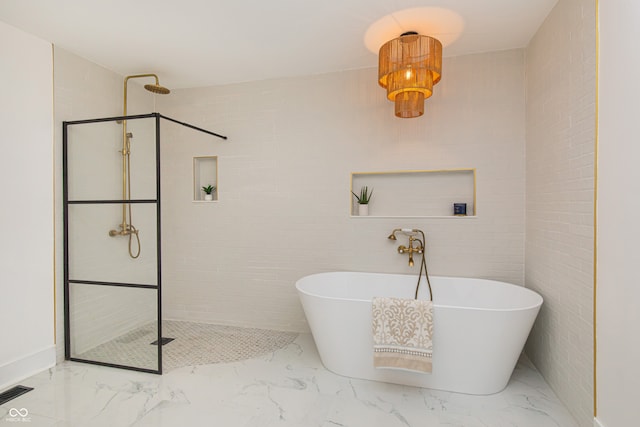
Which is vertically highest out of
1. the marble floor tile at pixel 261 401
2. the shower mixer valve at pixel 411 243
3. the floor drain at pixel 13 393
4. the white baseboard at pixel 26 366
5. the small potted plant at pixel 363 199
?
the small potted plant at pixel 363 199

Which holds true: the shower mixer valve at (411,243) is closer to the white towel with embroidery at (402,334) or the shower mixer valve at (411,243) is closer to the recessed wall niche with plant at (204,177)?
the white towel with embroidery at (402,334)

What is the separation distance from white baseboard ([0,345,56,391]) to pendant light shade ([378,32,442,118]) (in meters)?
3.26

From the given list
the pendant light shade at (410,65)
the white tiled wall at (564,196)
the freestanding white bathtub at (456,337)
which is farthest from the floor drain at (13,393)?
the white tiled wall at (564,196)

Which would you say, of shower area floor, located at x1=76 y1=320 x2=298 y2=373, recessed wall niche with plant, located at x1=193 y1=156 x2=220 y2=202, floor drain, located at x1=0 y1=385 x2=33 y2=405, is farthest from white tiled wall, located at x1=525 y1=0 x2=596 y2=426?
floor drain, located at x1=0 y1=385 x2=33 y2=405

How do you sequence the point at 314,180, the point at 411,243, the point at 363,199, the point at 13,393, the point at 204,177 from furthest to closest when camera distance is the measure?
the point at 204,177
the point at 314,180
the point at 363,199
the point at 411,243
the point at 13,393

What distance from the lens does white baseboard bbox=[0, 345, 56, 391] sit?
2500 mm

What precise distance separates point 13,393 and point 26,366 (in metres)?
0.27

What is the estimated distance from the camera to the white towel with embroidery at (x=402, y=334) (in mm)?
2289

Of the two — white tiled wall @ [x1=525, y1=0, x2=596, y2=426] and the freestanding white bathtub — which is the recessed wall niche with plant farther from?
white tiled wall @ [x1=525, y1=0, x2=596, y2=426]

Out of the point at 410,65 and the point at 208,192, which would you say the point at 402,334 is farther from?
the point at 208,192

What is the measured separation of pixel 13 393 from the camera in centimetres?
240

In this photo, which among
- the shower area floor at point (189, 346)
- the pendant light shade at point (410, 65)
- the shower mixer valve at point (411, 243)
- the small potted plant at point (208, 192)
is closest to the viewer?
the pendant light shade at point (410, 65)

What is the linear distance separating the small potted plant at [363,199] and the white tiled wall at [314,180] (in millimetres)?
91

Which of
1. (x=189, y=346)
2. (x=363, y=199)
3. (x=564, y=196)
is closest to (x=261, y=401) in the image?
(x=189, y=346)
